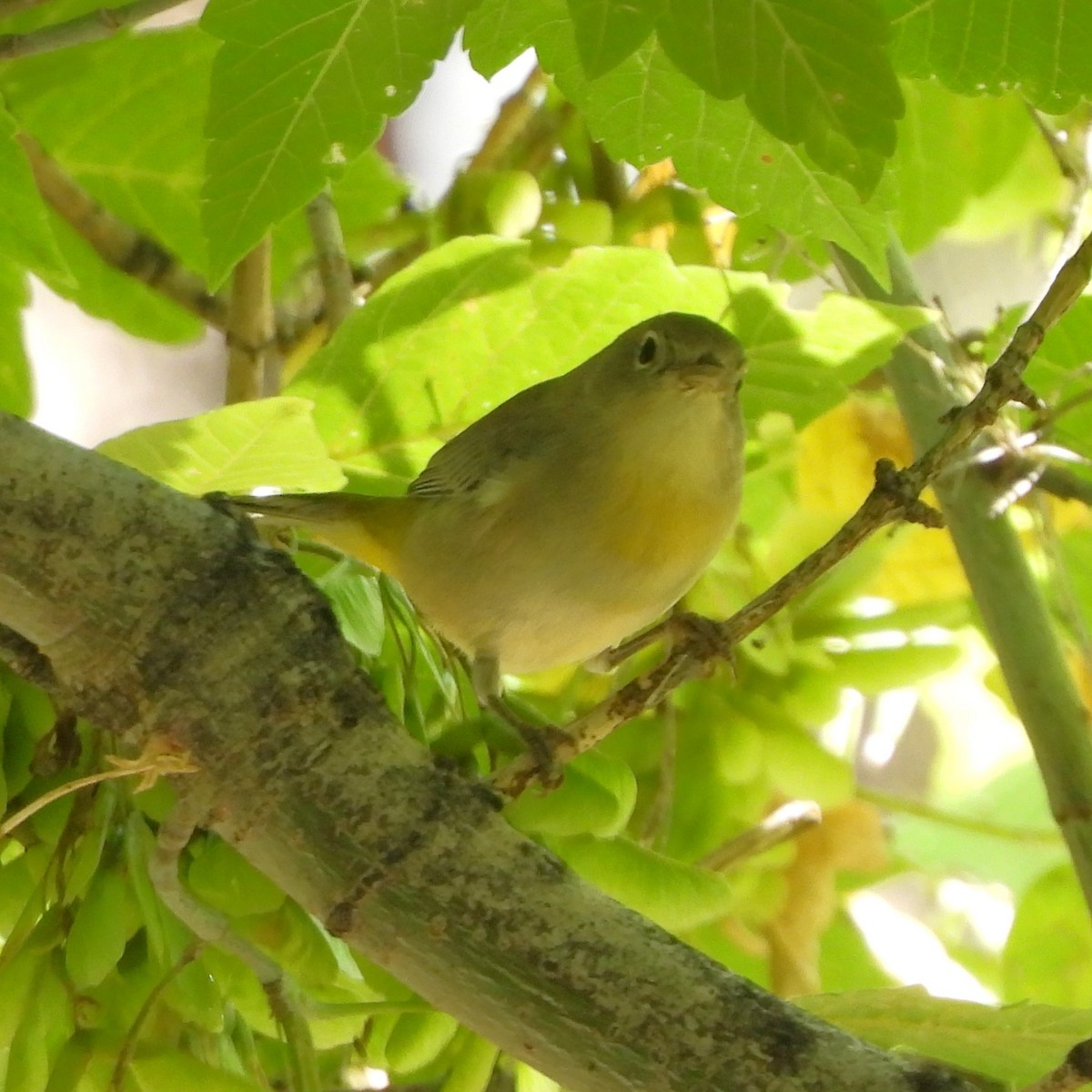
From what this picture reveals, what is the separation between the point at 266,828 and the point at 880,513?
0.29 metres

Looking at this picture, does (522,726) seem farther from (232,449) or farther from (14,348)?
(14,348)

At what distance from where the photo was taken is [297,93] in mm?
627

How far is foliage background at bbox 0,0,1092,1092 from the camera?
0.60 metres

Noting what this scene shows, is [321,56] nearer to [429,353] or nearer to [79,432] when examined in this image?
[429,353]

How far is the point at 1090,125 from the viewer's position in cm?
109

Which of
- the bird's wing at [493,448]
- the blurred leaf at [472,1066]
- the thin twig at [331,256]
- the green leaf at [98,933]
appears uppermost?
the thin twig at [331,256]

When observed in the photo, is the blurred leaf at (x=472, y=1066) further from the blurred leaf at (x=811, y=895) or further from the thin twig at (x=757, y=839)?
the blurred leaf at (x=811, y=895)

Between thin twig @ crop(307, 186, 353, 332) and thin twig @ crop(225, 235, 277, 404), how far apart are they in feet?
0.13

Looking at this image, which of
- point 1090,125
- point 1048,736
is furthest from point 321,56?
point 1090,125

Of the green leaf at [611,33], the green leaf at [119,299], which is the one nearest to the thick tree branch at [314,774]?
the green leaf at [611,33]

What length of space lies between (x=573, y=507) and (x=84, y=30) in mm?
408

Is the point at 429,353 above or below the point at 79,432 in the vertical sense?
below

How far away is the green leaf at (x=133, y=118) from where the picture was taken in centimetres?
107

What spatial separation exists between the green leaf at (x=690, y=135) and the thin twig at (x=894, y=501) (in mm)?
135
